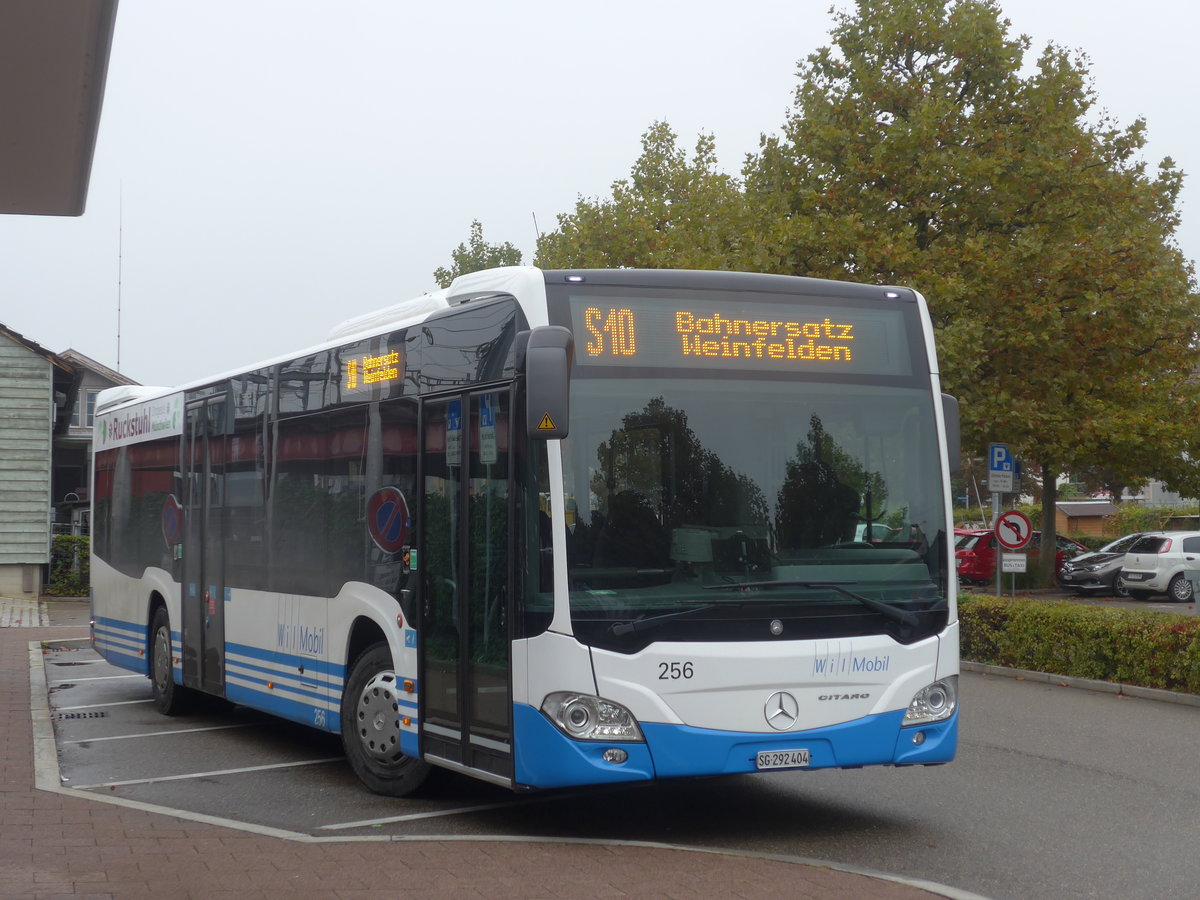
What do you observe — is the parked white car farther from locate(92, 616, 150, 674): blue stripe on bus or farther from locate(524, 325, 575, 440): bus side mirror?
locate(524, 325, 575, 440): bus side mirror

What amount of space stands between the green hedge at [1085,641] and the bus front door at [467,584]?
9315 mm

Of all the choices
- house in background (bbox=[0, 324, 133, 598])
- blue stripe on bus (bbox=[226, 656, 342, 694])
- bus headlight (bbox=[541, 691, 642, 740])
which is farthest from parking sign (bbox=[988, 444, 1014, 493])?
house in background (bbox=[0, 324, 133, 598])

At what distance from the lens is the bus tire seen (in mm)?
14133

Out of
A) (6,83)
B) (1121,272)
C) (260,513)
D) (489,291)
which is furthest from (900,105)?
(6,83)

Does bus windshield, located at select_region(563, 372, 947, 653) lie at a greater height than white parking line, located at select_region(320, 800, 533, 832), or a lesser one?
greater

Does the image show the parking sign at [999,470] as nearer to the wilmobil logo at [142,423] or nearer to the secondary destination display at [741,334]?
the wilmobil logo at [142,423]

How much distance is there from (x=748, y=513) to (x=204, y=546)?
262 inches

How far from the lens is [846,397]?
8195 mm

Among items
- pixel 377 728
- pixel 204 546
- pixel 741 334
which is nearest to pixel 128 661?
pixel 204 546

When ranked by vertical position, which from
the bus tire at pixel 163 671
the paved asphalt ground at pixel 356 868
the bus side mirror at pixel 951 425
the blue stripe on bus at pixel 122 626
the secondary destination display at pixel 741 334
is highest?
the secondary destination display at pixel 741 334

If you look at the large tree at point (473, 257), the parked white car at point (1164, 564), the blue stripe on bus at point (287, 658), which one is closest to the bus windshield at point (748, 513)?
the blue stripe on bus at point (287, 658)

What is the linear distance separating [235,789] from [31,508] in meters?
29.1

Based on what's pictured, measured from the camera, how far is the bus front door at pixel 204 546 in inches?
495

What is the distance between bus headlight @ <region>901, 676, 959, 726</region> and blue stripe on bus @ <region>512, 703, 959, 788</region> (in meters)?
0.35
